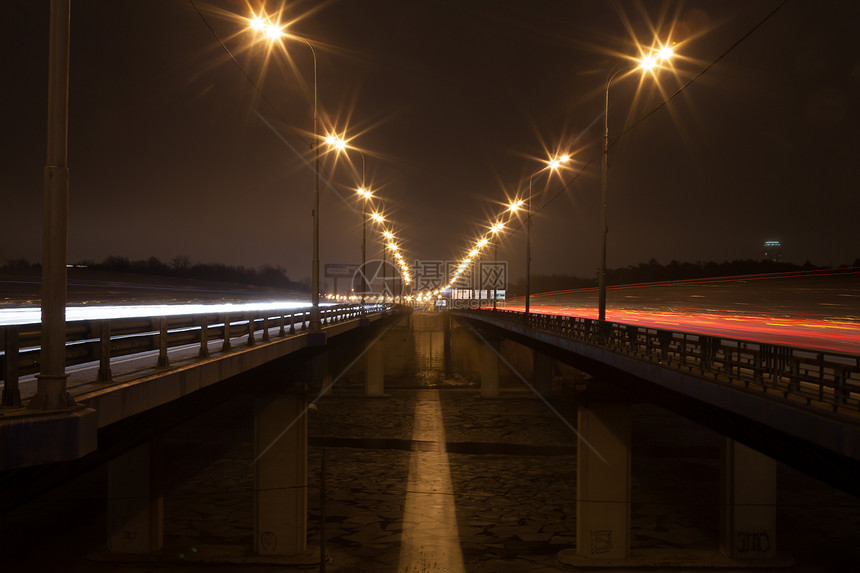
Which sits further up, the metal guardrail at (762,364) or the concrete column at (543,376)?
the metal guardrail at (762,364)

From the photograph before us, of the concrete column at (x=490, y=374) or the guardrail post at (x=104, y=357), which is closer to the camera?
the guardrail post at (x=104, y=357)

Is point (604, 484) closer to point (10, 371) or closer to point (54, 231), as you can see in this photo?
point (10, 371)

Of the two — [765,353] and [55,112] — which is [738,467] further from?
[55,112]

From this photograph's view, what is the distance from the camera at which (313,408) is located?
801 inches

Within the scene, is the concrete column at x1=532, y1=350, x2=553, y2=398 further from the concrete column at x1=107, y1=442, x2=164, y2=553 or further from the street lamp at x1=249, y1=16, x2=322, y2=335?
the concrete column at x1=107, y1=442, x2=164, y2=553

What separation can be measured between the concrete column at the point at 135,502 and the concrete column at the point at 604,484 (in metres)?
15.8

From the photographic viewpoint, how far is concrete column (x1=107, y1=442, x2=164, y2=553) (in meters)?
24.8

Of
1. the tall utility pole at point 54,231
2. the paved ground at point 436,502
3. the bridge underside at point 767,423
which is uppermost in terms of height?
the tall utility pole at point 54,231

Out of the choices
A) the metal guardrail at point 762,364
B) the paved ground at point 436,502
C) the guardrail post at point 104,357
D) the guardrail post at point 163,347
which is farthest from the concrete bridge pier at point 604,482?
the guardrail post at point 104,357

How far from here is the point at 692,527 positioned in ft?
109

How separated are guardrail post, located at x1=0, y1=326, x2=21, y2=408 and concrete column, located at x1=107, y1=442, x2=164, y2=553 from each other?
18.3 meters

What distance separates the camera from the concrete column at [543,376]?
64625 millimetres

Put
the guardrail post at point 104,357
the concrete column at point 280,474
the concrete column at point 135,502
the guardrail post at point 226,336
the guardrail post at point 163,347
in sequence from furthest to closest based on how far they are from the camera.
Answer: the concrete column at point 280,474
the concrete column at point 135,502
the guardrail post at point 226,336
the guardrail post at point 163,347
the guardrail post at point 104,357

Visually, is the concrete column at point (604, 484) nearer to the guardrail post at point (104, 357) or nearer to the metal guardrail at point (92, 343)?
the metal guardrail at point (92, 343)
